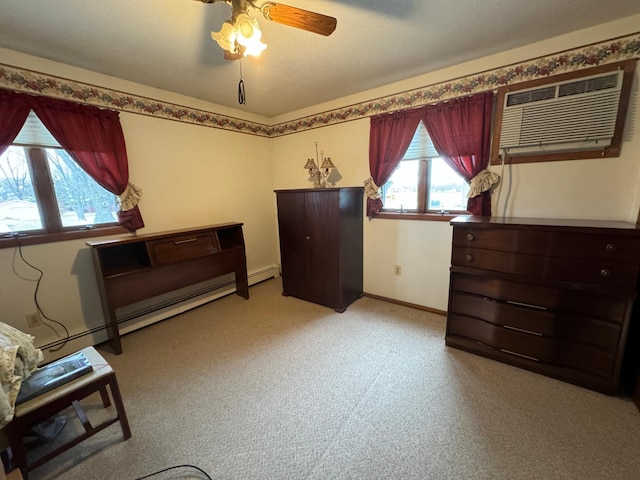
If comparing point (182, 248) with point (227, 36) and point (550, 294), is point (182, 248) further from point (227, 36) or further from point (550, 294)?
point (550, 294)

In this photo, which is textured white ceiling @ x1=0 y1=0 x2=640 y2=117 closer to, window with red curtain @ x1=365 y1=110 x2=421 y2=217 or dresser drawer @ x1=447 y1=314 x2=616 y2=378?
window with red curtain @ x1=365 y1=110 x2=421 y2=217

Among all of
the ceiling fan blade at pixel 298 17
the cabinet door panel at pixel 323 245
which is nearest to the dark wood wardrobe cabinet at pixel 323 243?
the cabinet door panel at pixel 323 245

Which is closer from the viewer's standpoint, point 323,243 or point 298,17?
point 298,17

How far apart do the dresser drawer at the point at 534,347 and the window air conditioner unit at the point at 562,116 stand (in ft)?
4.52

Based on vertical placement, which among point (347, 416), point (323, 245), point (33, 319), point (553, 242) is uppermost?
point (553, 242)

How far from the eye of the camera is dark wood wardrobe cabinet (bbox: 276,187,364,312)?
265 centimetres

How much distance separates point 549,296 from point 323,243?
1.84 m

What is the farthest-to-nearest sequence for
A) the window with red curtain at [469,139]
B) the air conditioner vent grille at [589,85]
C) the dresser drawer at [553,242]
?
1. the window with red curtain at [469,139]
2. the air conditioner vent grille at [589,85]
3. the dresser drawer at [553,242]

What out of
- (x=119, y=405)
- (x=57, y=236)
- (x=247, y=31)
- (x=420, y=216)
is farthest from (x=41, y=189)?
(x=420, y=216)

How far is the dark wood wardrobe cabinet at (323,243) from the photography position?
265 centimetres

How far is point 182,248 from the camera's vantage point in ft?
8.16

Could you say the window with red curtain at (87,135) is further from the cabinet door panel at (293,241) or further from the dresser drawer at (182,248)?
the cabinet door panel at (293,241)

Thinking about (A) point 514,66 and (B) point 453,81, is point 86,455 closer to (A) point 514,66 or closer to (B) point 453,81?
(B) point 453,81

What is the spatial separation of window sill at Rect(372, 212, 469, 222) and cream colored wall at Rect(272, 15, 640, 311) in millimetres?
48
